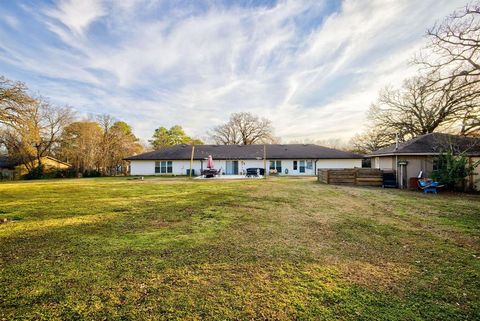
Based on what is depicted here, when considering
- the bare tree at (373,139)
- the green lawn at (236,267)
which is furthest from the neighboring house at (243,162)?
the green lawn at (236,267)

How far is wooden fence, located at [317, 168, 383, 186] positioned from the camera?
15203 mm

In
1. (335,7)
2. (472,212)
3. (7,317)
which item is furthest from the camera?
(335,7)

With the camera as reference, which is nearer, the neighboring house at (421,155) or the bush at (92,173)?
the neighboring house at (421,155)

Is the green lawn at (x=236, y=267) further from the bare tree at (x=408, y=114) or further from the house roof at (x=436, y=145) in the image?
the bare tree at (x=408, y=114)

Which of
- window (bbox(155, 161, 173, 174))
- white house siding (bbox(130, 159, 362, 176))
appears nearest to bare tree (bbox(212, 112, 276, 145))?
white house siding (bbox(130, 159, 362, 176))

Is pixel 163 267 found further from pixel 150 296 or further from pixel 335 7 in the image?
pixel 335 7

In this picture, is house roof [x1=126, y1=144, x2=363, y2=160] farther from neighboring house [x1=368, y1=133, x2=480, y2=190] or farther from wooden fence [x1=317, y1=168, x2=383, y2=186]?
wooden fence [x1=317, y1=168, x2=383, y2=186]

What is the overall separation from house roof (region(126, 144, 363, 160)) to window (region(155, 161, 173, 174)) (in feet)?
2.26

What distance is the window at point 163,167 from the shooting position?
2672cm

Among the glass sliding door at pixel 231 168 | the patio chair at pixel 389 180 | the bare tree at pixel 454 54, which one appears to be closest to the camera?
the bare tree at pixel 454 54

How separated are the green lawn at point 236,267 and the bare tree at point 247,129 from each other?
1502 inches

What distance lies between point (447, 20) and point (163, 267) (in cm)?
1772

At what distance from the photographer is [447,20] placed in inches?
458

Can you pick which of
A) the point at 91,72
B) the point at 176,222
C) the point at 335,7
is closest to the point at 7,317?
the point at 176,222
